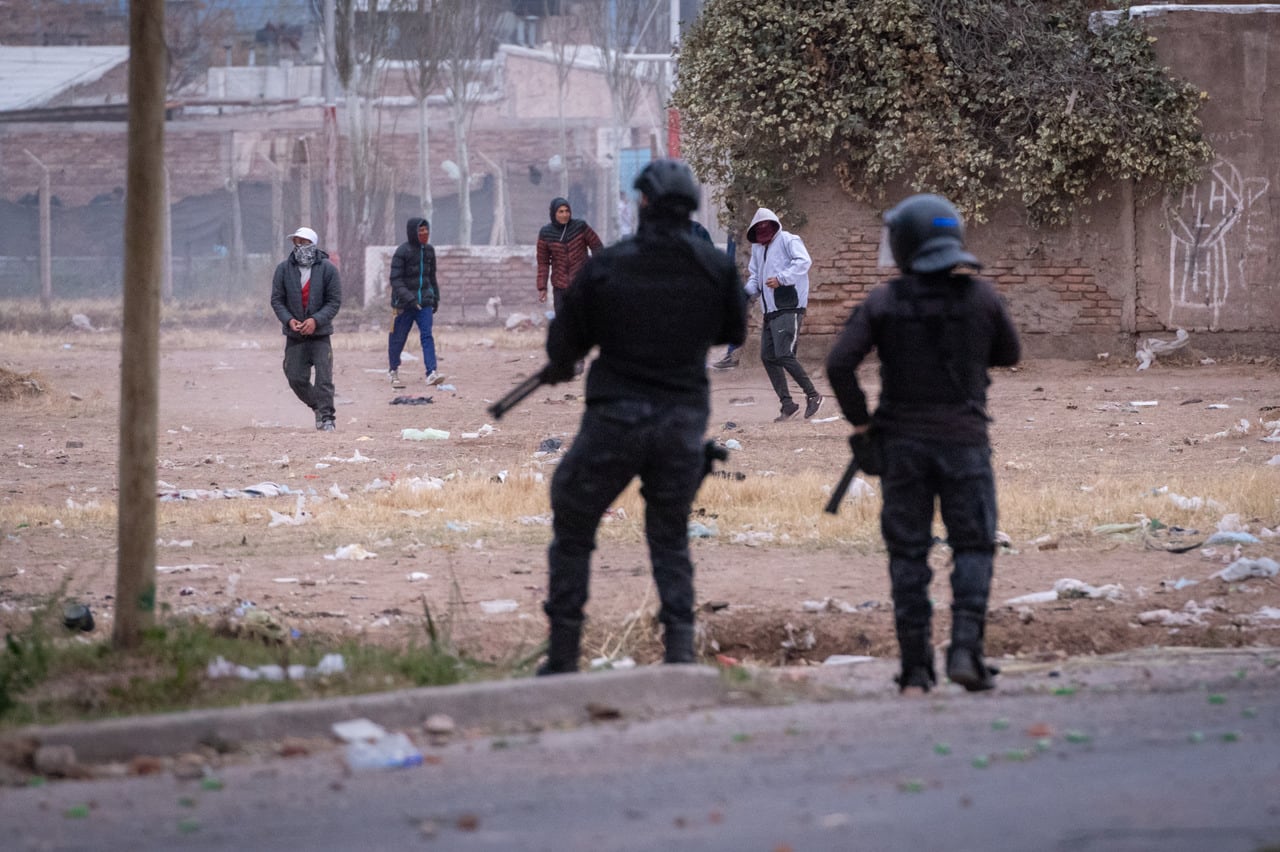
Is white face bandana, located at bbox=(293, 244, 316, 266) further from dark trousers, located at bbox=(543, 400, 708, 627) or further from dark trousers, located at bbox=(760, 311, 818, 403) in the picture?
dark trousers, located at bbox=(543, 400, 708, 627)

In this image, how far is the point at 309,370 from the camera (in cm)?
1234

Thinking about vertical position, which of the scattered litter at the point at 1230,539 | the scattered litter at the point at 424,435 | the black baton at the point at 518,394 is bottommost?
the scattered litter at the point at 1230,539

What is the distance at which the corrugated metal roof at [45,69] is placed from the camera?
41656mm

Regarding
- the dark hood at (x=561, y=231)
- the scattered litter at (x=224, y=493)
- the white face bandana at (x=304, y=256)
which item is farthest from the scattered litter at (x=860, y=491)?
the dark hood at (x=561, y=231)

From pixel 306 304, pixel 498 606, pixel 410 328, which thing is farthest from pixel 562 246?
pixel 498 606

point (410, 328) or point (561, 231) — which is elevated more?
point (561, 231)

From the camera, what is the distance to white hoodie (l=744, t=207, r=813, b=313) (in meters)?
12.3

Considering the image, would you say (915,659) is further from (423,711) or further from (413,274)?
(413,274)

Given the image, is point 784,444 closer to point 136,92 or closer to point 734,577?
point 734,577

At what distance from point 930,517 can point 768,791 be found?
1.47 m

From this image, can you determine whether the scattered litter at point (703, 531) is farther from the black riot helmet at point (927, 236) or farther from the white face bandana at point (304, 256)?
the white face bandana at point (304, 256)

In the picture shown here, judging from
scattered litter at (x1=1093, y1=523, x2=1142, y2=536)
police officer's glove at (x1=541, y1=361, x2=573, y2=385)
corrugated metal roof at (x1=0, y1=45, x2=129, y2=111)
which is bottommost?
scattered litter at (x1=1093, y1=523, x2=1142, y2=536)

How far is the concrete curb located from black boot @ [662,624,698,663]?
17 centimetres

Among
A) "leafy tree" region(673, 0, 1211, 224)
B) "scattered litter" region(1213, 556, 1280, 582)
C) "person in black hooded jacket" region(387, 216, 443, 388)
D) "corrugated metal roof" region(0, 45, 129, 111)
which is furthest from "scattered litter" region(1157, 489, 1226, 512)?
"corrugated metal roof" region(0, 45, 129, 111)
